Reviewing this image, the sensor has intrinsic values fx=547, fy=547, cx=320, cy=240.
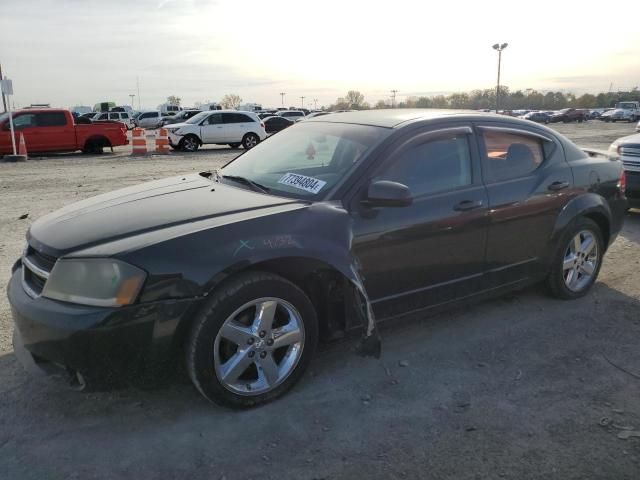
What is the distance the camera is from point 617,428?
2.90 m

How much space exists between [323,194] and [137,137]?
56.7 feet

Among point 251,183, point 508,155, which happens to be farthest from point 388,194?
point 508,155

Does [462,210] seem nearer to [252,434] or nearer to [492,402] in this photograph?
[492,402]

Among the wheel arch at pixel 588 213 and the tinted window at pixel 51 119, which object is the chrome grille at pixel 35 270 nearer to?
the wheel arch at pixel 588 213

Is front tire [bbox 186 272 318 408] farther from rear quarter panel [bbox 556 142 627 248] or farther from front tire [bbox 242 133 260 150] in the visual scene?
front tire [bbox 242 133 260 150]

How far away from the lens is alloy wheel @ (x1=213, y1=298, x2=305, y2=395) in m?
2.92

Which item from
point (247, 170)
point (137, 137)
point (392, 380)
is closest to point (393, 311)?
point (392, 380)

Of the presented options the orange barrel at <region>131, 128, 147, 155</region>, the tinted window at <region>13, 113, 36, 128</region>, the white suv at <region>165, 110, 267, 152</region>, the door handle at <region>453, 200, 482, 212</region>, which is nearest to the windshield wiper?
the door handle at <region>453, 200, 482, 212</region>

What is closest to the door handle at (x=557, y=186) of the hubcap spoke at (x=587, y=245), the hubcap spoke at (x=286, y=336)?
the hubcap spoke at (x=587, y=245)

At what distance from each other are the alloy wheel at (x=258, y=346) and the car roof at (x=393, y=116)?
1550 millimetres

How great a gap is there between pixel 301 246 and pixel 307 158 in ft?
3.61

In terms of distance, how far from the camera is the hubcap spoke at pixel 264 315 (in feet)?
9.77

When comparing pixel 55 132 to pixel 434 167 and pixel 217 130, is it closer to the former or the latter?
pixel 217 130

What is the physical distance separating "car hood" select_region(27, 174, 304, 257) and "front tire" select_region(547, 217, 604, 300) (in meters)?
2.46
